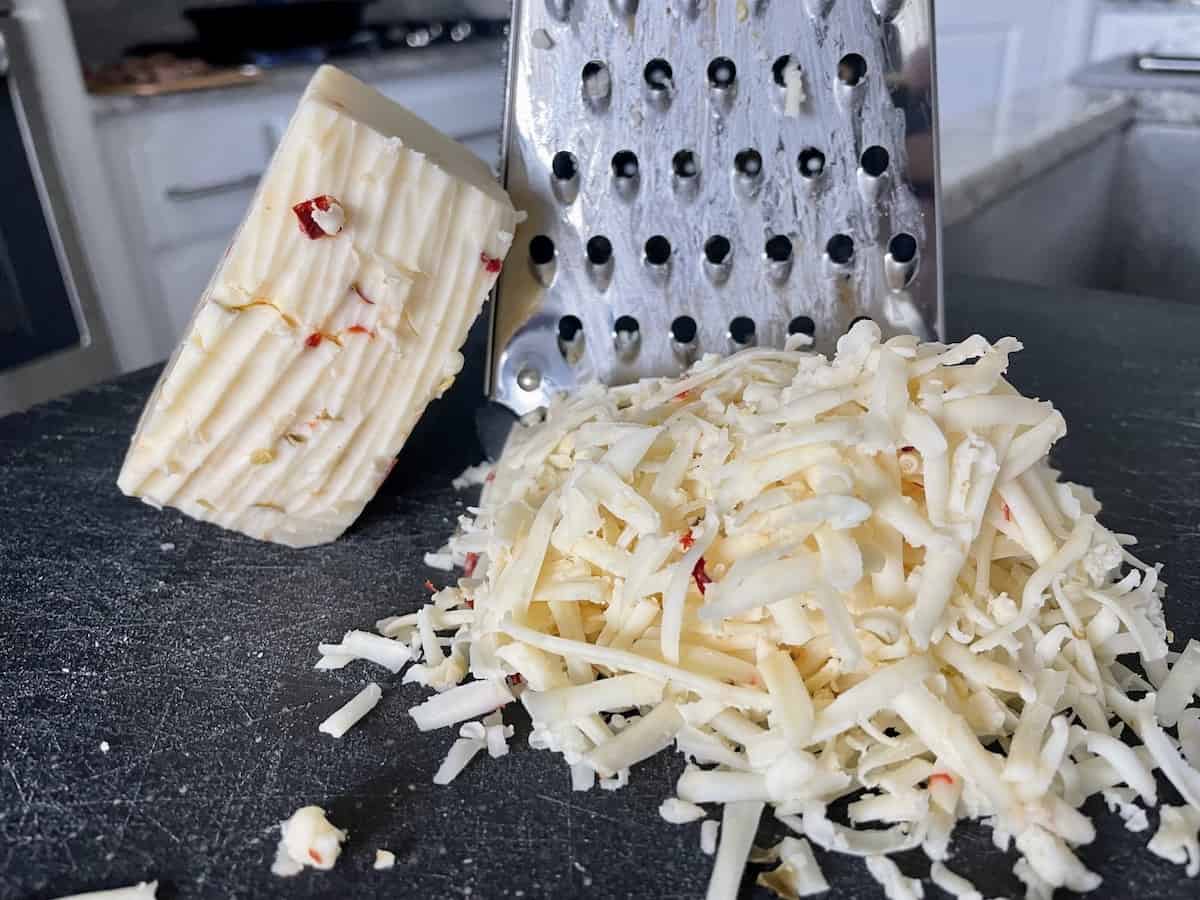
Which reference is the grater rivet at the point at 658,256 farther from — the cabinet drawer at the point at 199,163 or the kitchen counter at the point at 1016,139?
the cabinet drawer at the point at 199,163

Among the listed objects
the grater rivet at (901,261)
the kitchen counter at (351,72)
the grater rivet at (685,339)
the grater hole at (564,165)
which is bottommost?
the grater rivet at (685,339)

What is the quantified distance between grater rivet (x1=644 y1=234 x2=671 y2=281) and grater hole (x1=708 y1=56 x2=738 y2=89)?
107 mm

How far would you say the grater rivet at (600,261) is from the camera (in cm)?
73

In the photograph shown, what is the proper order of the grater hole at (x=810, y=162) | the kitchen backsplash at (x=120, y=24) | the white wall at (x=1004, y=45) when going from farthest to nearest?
1. the white wall at (x=1004, y=45)
2. the kitchen backsplash at (x=120, y=24)
3. the grater hole at (x=810, y=162)

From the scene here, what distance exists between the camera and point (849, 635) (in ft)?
1.59

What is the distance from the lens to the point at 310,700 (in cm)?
55

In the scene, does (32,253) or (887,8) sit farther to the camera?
(32,253)

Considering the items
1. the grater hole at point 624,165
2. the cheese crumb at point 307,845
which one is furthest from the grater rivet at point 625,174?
the cheese crumb at point 307,845

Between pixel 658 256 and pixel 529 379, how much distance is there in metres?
0.13

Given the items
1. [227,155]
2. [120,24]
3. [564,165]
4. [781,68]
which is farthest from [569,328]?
[120,24]

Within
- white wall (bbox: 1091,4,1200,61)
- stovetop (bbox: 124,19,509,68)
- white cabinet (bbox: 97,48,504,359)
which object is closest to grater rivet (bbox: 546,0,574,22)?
white cabinet (bbox: 97,48,504,359)

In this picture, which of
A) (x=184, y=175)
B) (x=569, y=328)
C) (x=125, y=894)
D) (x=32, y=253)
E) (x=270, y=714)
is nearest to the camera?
(x=125, y=894)

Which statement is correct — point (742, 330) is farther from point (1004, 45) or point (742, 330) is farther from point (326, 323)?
point (1004, 45)

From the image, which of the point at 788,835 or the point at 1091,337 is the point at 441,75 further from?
the point at 788,835
